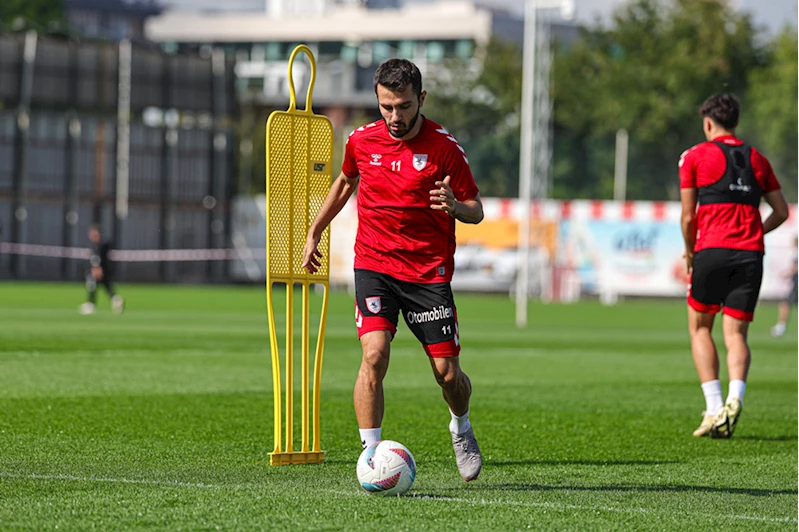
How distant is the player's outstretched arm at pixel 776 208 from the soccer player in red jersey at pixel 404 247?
12.8 feet

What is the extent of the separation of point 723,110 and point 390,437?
3.44 metres

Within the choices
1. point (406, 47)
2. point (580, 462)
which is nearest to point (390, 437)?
point (580, 462)

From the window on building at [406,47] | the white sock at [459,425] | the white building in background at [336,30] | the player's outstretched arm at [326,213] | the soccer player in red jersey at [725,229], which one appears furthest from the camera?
the window on building at [406,47]

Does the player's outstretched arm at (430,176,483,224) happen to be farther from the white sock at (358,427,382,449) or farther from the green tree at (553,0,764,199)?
the green tree at (553,0,764,199)

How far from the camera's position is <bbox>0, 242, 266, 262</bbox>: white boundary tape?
51.8 m

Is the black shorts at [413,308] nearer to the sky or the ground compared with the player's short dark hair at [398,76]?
nearer to the ground

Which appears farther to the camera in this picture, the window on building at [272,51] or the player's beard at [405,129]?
the window on building at [272,51]

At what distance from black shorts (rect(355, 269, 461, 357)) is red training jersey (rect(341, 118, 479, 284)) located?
56 mm

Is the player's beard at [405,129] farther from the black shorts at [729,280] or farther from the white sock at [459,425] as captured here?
the black shorts at [729,280]

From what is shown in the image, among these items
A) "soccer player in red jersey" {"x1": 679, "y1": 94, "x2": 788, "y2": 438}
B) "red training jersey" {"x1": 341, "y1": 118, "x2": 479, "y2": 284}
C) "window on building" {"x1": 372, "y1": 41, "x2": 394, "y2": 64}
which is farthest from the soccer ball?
"window on building" {"x1": 372, "y1": 41, "x2": 394, "y2": 64}

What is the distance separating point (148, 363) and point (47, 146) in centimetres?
3950

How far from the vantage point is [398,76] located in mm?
7090

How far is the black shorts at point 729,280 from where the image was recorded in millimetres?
10500

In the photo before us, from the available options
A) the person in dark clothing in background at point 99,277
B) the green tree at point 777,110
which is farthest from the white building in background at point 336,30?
the person in dark clothing in background at point 99,277
